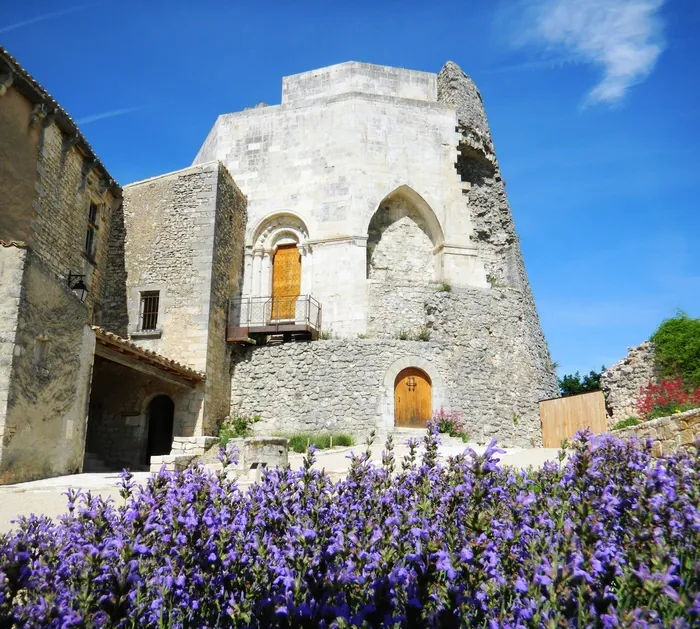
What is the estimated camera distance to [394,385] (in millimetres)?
15273

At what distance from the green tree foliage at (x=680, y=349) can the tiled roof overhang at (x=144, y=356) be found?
439 inches

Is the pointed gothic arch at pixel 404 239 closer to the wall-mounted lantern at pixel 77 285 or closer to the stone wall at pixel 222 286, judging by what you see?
the stone wall at pixel 222 286

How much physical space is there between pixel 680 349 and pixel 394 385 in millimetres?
6879

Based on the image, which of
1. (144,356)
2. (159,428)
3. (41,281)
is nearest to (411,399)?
(159,428)

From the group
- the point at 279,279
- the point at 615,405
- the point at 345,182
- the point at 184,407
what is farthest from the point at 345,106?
the point at 615,405

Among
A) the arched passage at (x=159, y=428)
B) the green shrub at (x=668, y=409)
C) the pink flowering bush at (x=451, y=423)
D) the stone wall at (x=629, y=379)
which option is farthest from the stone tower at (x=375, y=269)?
the green shrub at (x=668, y=409)

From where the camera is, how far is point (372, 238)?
57.7 ft

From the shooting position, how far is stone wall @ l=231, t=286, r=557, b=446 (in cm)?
1502

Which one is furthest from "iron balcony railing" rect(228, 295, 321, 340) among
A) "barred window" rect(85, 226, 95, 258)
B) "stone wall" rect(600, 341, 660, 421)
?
"stone wall" rect(600, 341, 660, 421)

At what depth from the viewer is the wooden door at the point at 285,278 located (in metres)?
17.2

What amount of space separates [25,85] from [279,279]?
842 centimetres

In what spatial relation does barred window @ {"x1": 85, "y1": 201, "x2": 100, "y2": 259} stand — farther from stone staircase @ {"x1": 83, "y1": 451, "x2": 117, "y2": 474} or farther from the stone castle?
stone staircase @ {"x1": 83, "y1": 451, "x2": 117, "y2": 474}

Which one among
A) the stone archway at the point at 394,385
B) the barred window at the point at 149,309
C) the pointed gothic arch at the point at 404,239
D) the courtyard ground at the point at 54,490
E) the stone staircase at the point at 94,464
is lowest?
the courtyard ground at the point at 54,490

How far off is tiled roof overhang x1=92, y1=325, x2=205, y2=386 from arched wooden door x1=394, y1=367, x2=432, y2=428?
5045 mm
